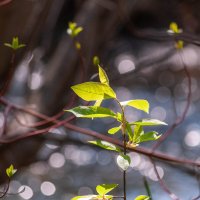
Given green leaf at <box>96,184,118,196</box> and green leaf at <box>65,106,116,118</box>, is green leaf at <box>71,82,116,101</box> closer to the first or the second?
green leaf at <box>65,106,116,118</box>

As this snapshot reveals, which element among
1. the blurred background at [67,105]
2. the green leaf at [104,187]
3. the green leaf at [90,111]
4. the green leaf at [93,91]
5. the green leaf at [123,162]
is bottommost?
the blurred background at [67,105]

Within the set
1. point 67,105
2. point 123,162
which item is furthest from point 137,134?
point 67,105

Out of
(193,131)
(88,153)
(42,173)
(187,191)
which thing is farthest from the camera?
(193,131)

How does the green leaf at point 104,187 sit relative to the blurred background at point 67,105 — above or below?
above

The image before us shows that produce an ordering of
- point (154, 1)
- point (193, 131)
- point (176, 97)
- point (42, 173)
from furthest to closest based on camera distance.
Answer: point (154, 1)
point (176, 97)
point (193, 131)
point (42, 173)

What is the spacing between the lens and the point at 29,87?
10.2ft

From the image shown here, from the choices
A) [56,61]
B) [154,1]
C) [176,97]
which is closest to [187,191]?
[56,61]

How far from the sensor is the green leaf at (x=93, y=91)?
0.63 metres

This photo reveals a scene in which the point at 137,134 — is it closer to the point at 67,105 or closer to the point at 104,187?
the point at 104,187

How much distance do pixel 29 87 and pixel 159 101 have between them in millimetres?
1394

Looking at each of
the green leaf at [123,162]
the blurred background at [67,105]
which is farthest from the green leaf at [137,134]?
the blurred background at [67,105]

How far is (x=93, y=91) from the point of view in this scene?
0.65 metres

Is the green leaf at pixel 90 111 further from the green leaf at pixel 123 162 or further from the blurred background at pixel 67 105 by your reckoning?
the blurred background at pixel 67 105

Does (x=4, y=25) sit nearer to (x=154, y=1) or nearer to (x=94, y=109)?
(x=94, y=109)
